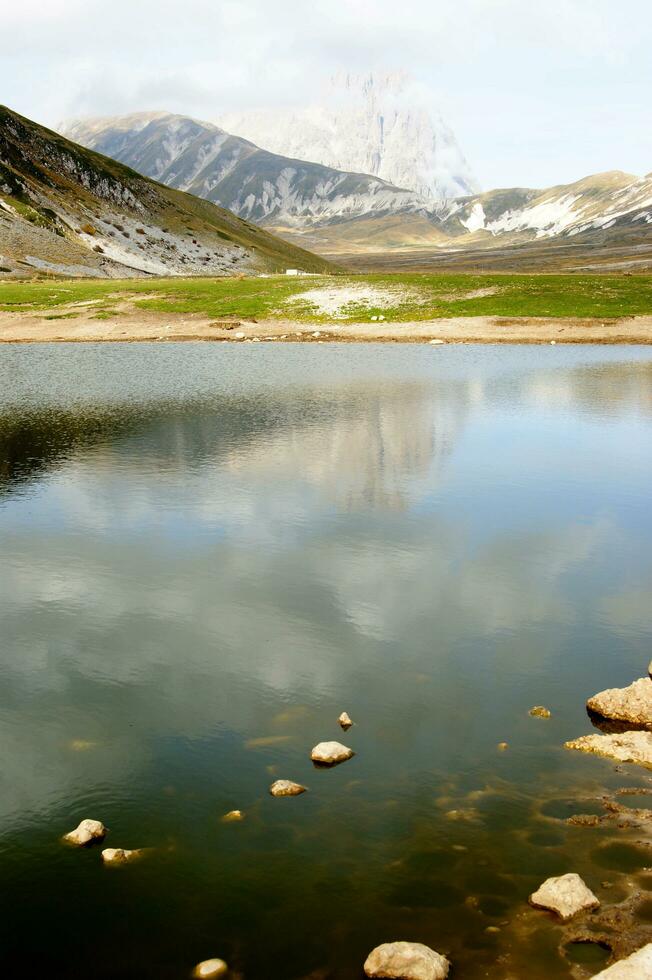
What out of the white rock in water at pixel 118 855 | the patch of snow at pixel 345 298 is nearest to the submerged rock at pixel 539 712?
the white rock in water at pixel 118 855

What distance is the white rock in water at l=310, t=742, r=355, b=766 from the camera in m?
10.7

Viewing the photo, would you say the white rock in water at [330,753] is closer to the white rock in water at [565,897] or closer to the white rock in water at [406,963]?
the white rock in water at [565,897]

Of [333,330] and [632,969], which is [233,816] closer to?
[632,969]

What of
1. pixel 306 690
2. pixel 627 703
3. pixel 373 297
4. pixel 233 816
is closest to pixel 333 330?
pixel 373 297

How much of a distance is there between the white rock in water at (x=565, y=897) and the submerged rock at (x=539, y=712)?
354 cm

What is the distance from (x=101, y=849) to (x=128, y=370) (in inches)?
1775

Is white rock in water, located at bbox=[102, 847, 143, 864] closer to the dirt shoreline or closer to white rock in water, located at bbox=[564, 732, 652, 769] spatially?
white rock in water, located at bbox=[564, 732, 652, 769]

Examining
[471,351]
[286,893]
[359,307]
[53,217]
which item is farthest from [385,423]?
[53,217]

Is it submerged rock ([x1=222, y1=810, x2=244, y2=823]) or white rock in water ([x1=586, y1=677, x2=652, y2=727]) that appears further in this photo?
white rock in water ([x1=586, y1=677, x2=652, y2=727])

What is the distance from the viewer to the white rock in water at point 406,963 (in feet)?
24.0

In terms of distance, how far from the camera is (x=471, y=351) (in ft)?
204

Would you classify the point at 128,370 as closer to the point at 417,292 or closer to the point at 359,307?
the point at 359,307

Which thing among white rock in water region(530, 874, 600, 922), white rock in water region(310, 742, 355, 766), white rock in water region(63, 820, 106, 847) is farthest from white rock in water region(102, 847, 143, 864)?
white rock in water region(530, 874, 600, 922)

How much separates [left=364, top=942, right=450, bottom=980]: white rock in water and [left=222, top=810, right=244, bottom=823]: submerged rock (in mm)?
2513
